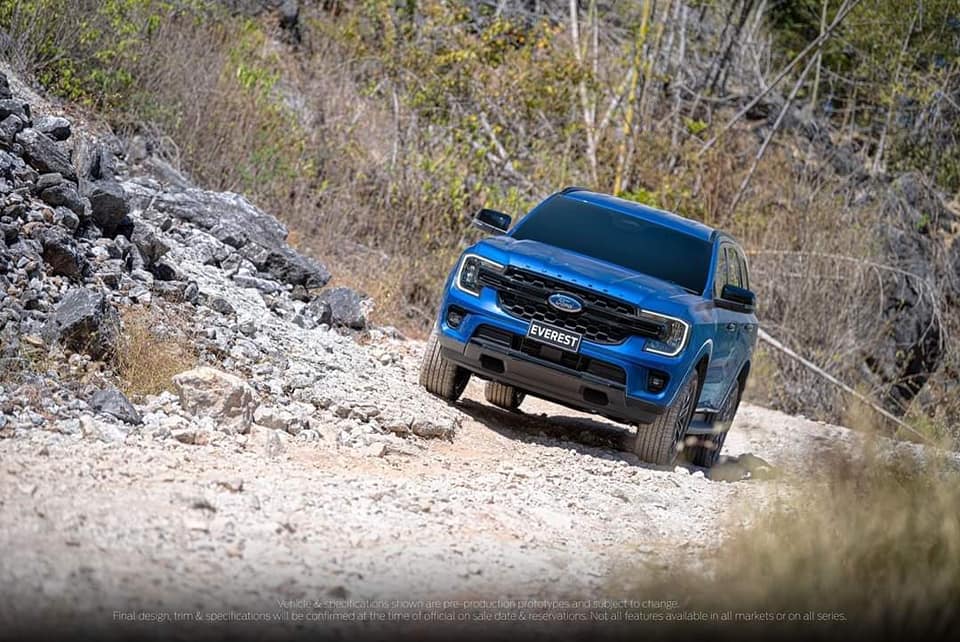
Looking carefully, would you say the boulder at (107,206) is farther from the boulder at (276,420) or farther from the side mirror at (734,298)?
the side mirror at (734,298)

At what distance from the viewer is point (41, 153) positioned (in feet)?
33.9

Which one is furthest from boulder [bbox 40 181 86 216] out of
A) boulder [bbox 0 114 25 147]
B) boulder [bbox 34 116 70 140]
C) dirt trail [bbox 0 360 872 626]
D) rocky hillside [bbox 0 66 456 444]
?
dirt trail [bbox 0 360 872 626]

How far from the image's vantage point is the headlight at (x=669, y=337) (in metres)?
9.72

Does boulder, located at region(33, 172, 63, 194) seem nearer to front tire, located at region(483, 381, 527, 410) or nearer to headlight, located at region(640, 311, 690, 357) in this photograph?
front tire, located at region(483, 381, 527, 410)

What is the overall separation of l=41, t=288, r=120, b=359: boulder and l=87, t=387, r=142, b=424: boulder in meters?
0.73

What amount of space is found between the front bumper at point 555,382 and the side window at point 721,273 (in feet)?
5.27

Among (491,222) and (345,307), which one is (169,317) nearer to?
(491,222)

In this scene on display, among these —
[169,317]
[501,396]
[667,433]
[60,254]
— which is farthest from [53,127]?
[667,433]

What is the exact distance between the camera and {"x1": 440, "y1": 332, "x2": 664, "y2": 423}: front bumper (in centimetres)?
966

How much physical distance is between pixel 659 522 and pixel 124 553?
3.69m

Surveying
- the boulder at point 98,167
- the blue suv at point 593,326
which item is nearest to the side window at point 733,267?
the blue suv at point 593,326

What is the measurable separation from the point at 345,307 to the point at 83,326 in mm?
4939

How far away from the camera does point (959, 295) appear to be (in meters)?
21.4

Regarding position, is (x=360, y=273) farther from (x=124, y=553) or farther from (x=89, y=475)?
(x=124, y=553)
